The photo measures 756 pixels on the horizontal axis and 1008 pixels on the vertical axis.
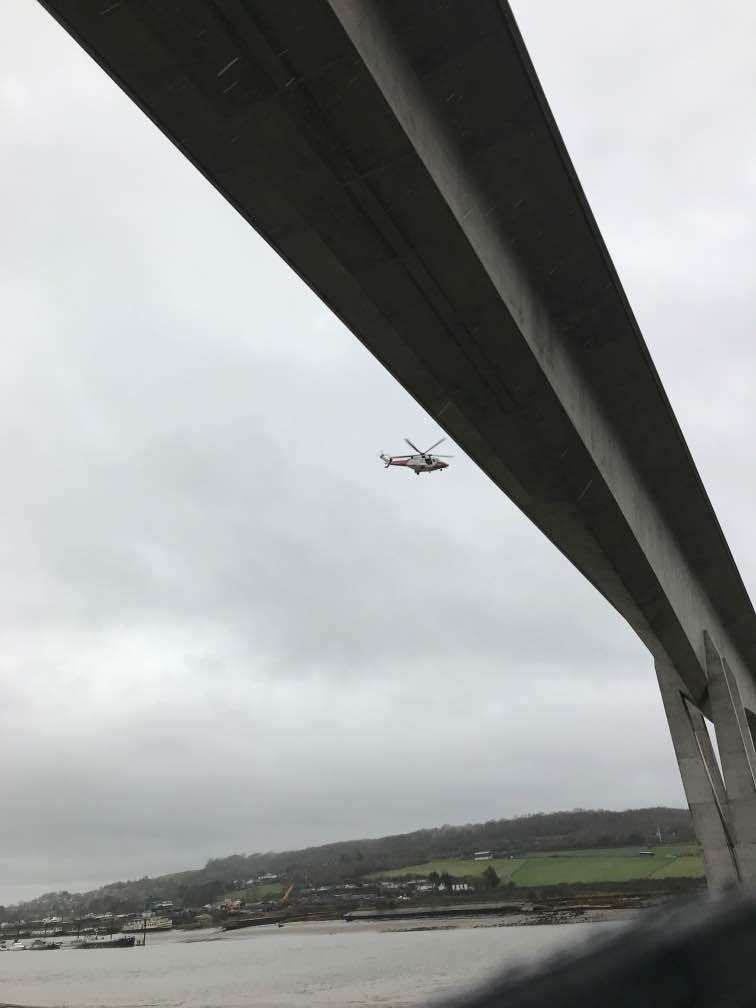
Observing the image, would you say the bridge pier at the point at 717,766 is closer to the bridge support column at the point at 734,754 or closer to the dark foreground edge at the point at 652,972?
the bridge support column at the point at 734,754

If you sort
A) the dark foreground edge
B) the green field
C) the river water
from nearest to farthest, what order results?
the dark foreground edge < the river water < the green field

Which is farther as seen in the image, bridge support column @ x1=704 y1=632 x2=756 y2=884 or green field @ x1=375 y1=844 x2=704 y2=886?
green field @ x1=375 y1=844 x2=704 y2=886

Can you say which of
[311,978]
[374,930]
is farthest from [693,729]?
[374,930]

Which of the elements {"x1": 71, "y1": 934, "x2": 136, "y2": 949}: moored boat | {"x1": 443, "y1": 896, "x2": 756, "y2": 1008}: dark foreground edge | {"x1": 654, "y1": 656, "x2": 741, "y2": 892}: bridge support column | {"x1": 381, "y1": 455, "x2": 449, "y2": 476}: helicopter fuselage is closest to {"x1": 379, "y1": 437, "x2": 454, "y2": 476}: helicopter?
{"x1": 381, "y1": 455, "x2": 449, "y2": 476}: helicopter fuselage

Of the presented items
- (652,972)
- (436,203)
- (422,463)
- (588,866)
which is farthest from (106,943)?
(652,972)

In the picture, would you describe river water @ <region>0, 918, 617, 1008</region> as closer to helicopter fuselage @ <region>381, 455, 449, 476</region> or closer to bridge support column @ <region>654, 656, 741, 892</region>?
bridge support column @ <region>654, 656, 741, 892</region>

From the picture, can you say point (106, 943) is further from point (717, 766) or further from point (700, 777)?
point (700, 777)

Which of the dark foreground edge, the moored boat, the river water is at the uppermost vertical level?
the dark foreground edge
